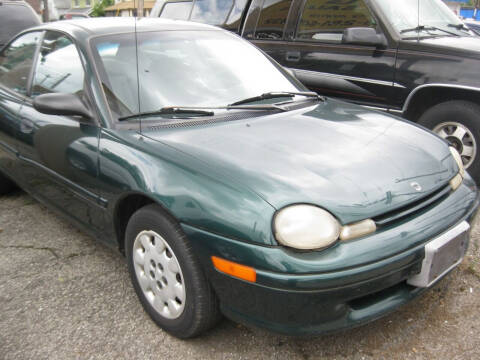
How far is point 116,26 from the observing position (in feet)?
9.48

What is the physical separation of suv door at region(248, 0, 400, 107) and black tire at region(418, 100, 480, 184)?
15.4 inches

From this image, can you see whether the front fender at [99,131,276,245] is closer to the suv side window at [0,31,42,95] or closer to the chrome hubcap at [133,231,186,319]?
the chrome hubcap at [133,231,186,319]

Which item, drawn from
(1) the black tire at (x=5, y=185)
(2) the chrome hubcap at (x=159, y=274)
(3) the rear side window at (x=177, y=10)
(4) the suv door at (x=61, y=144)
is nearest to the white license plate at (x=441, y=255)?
(2) the chrome hubcap at (x=159, y=274)

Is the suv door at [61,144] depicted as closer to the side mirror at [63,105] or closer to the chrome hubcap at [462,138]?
the side mirror at [63,105]

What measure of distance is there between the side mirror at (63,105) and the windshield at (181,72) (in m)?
0.15

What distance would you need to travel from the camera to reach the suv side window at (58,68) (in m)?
2.71

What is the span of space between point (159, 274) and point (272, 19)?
353 cm

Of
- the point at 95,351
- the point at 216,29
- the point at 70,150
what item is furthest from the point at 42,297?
the point at 216,29

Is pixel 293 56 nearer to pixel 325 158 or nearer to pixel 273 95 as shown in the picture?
pixel 273 95

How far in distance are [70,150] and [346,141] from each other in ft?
5.07

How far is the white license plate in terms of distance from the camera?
1895 millimetres

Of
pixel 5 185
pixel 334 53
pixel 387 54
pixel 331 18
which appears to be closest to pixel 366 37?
pixel 387 54

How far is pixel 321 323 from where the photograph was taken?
1791 mm

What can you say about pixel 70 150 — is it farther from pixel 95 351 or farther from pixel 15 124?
pixel 95 351
